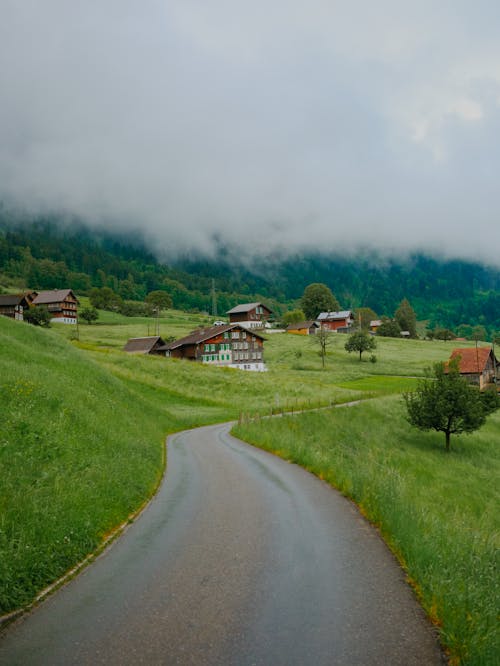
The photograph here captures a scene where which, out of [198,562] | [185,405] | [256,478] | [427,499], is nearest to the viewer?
[198,562]

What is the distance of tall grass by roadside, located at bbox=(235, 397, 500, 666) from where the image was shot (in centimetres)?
718

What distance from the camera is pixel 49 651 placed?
256 inches

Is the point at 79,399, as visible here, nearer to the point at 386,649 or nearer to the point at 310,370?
the point at 386,649

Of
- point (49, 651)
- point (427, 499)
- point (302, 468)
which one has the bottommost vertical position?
point (427, 499)

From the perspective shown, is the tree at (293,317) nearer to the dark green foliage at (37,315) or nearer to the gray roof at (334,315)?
the gray roof at (334,315)

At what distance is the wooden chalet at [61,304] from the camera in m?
166

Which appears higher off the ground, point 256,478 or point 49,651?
point 49,651

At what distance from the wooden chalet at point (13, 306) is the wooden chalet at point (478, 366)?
4715 inches

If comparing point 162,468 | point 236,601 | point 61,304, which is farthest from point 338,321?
point 236,601

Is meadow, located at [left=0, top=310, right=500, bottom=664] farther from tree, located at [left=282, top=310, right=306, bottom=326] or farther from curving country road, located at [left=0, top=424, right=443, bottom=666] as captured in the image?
tree, located at [left=282, top=310, right=306, bottom=326]

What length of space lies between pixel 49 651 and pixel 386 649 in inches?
185

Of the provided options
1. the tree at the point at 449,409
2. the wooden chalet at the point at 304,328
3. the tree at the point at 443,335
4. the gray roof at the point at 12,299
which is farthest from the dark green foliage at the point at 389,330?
the tree at the point at 449,409

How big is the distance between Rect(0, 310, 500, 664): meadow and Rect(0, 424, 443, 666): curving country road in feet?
1.99

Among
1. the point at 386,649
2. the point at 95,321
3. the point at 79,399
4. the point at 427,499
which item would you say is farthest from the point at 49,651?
the point at 95,321
